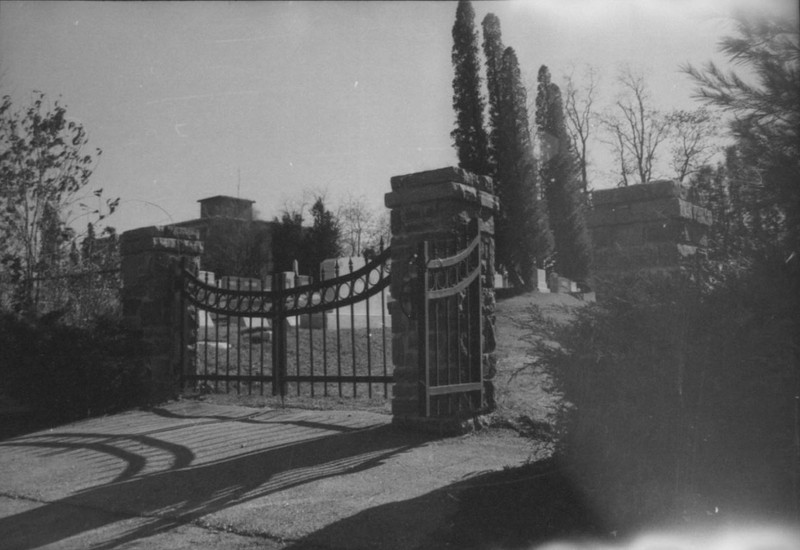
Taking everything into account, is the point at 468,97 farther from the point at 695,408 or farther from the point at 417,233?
the point at 695,408

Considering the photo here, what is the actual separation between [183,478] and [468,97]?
25.9 meters

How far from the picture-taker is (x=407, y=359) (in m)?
5.34

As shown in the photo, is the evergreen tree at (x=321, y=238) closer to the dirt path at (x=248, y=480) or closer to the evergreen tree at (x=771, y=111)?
the dirt path at (x=248, y=480)

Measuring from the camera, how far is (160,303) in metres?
7.77

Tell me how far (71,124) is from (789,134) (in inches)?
381

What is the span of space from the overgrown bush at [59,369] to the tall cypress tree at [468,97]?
2238 cm

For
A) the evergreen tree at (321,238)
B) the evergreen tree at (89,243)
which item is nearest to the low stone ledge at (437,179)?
the evergreen tree at (89,243)

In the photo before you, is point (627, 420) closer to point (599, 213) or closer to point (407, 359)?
point (407, 359)

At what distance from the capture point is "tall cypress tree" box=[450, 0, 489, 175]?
91.0 ft

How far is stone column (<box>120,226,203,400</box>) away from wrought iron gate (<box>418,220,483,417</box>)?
367 centimetres

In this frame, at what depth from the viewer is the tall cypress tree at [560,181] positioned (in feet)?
92.4

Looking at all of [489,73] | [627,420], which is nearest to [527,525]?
[627,420]

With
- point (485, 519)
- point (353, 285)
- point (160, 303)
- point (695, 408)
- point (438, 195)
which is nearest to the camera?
point (695, 408)

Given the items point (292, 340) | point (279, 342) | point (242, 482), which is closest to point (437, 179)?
point (279, 342)
